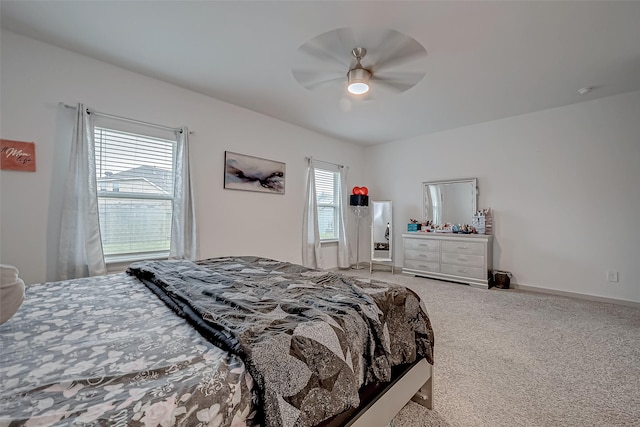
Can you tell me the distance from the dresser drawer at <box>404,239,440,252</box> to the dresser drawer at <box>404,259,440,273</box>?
24 centimetres

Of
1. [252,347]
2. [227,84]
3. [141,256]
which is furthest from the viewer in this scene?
[227,84]

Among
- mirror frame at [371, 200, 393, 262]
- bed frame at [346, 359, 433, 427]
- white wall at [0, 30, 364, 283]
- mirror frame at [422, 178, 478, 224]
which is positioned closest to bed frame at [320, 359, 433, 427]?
bed frame at [346, 359, 433, 427]

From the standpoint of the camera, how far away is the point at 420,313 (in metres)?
1.47

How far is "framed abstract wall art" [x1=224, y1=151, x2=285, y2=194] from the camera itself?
3.68 m

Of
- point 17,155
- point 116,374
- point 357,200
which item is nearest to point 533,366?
point 116,374

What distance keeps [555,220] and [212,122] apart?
5.01 metres

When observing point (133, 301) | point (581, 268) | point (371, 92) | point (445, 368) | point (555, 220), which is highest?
point (371, 92)

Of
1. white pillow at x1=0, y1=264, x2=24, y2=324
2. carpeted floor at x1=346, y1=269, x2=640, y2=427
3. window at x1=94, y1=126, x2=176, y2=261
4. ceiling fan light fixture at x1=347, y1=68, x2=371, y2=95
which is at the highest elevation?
ceiling fan light fixture at x1=347, y1=68, x2=371, y2=95

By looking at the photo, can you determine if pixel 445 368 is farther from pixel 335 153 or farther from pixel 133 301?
pixel 335 153

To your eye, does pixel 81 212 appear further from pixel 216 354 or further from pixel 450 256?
pixel 450 256

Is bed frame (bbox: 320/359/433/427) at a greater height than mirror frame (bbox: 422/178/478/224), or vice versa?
mirror frame (bbox: 422/178/478/224)

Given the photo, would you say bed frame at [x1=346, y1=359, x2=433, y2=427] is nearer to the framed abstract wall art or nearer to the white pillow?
the white pillow

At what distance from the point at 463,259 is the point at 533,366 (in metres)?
2.47

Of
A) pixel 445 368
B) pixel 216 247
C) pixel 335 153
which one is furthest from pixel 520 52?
pixel 216 247
